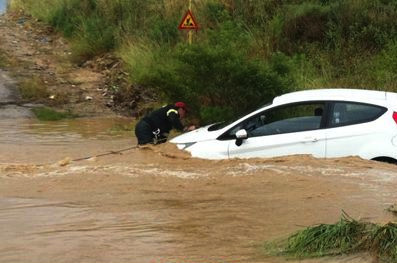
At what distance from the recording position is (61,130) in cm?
1688

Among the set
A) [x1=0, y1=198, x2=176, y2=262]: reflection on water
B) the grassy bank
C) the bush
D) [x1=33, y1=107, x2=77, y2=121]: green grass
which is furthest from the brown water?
[x1=33, y1=107, x2=77, y2=121]: green grass

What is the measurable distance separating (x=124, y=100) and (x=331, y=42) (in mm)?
6450

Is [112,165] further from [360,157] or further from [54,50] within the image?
[54,50]

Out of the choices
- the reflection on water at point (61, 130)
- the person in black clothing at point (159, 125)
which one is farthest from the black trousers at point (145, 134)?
the reflection on water at point (61, 130)

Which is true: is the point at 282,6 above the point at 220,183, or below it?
above

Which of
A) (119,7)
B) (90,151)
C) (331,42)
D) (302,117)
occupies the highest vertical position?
(119,7)

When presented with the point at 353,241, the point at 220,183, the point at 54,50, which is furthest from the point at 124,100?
the point at 353,241

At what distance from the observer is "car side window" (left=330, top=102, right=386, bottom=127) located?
8.88m

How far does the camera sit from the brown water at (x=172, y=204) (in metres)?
5.86

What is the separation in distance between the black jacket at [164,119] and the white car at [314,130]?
173cm

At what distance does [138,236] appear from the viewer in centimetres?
625

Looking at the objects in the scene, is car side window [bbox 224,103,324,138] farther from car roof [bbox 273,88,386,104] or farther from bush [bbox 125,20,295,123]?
bush [bbox 125,20,295,123]

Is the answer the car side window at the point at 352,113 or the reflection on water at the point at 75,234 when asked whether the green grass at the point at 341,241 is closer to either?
the reflection on water at the point at 75,234

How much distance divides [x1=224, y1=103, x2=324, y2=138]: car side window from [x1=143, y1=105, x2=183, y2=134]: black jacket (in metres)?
2.14
